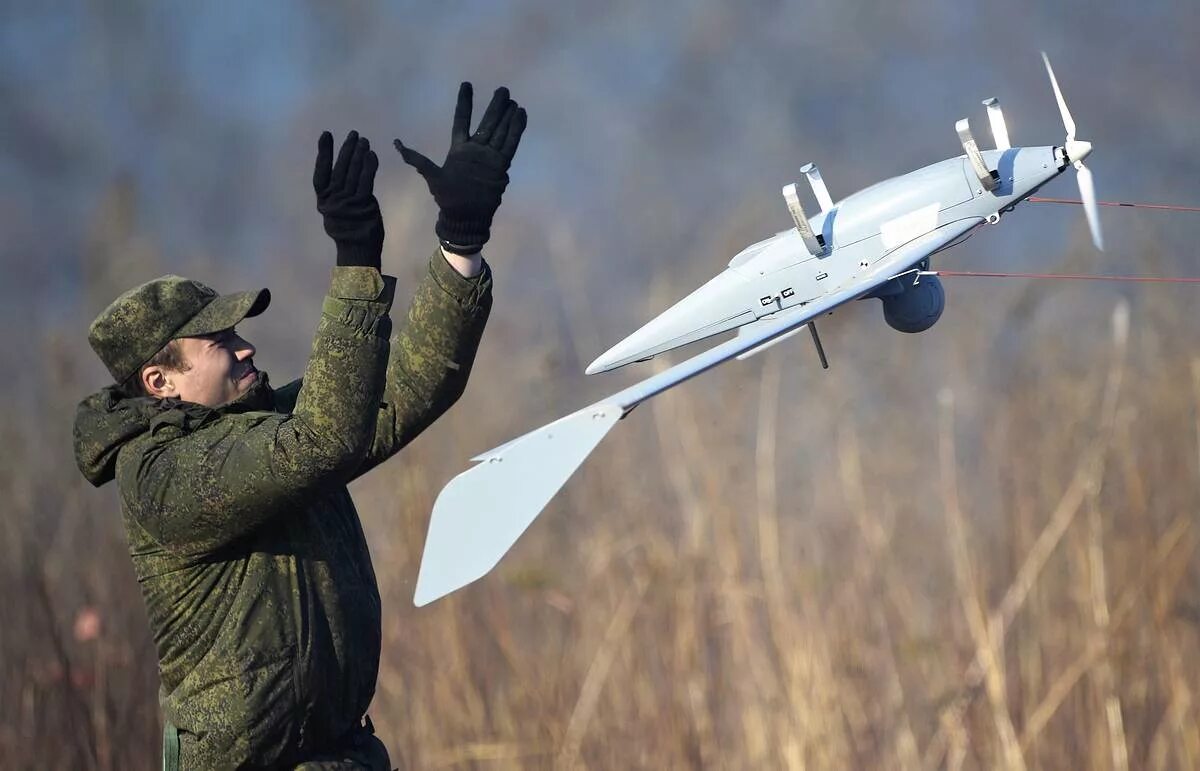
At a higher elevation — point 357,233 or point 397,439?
point 357,233

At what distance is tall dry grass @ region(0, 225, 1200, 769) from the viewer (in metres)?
2.49

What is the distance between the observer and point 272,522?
152 centimetres

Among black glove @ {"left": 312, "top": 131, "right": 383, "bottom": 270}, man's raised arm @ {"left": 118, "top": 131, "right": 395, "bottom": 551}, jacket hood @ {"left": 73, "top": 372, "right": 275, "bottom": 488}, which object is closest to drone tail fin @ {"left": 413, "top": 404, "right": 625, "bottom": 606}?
man's raised arm @ {"left": 118, "top": 131, "right": 395, "bottom": 551}

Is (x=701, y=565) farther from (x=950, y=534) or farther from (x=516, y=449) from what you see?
(x=516, y=449)

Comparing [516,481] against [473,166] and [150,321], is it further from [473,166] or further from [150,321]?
[150,321]

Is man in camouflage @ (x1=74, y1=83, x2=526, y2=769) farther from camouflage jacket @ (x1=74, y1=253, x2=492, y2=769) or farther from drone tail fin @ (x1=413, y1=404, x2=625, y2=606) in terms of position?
drone tail fin @ (x1=413, y1=404, x2=625, y2=606)

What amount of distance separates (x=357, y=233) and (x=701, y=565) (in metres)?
1.39

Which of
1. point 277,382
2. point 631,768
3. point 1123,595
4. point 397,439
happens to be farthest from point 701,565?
point 277,382

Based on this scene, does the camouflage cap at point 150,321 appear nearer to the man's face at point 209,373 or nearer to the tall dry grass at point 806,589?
the man's face at point 209,373

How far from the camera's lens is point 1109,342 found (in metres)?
2.92

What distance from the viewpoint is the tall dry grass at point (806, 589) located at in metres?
2.49

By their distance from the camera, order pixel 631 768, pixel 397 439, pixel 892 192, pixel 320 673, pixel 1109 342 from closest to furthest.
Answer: pixel 892 192 → pixel 320 673 → pixel 397 439 → pixel 631 768 → pixel 1109 342

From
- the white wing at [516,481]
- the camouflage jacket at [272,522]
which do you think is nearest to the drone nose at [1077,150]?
the white wing at [516,481]

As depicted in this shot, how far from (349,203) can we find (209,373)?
0.32 metres
